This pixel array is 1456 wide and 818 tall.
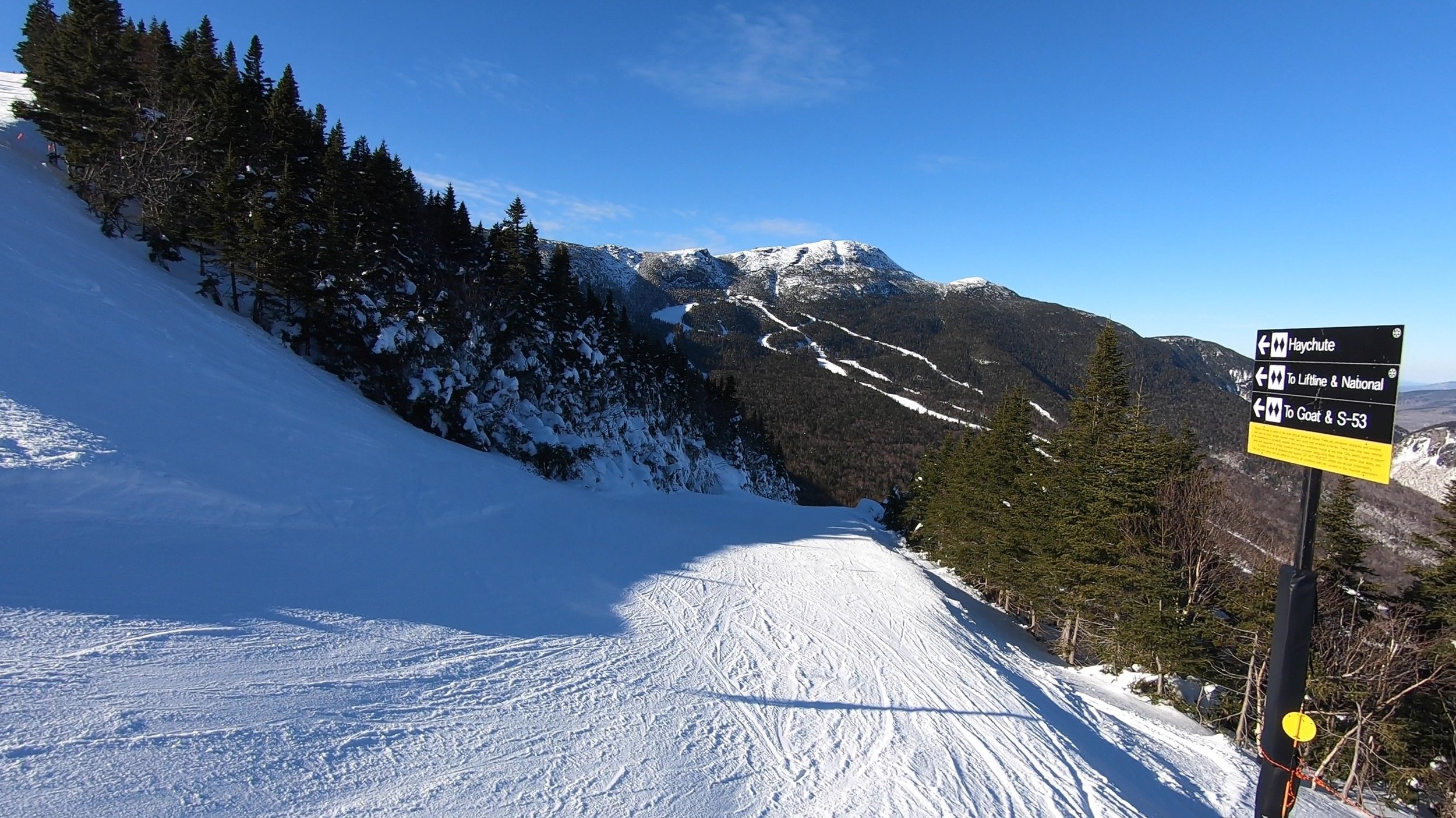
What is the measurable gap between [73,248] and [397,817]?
2193 cm

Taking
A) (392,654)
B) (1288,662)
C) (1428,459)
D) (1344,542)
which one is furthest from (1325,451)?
(1428,459)

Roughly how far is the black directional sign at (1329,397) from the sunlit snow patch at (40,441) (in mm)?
13661

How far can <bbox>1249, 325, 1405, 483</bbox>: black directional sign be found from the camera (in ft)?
14.0

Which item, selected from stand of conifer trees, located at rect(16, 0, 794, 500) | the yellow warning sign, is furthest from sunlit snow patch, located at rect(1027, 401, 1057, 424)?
the yellow warning sign

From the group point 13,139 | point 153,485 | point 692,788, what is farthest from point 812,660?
point 13,139

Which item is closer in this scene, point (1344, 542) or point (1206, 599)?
point (1206, 599)

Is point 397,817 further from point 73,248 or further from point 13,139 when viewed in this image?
point 13,139

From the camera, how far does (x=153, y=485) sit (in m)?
8.34

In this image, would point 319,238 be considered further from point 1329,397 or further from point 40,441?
point 1329,397

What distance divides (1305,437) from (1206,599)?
1238 centimetres

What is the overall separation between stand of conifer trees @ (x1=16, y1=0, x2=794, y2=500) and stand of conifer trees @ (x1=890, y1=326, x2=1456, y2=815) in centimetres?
2132

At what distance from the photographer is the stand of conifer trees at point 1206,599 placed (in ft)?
38.7

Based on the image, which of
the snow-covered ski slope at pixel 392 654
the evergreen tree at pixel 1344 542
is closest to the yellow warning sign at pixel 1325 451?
the snow-covered ski slope at pixel 392 654

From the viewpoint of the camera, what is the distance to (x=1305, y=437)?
4.74m
